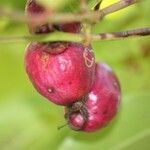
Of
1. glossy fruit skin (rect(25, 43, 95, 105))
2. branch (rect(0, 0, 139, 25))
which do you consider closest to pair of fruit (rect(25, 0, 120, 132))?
glossy fruit skin (rect(25, 43, 95, 105))

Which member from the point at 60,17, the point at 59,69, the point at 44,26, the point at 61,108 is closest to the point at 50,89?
the point at 59,69

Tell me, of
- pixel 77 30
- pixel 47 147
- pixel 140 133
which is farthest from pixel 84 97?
pixel 47 147

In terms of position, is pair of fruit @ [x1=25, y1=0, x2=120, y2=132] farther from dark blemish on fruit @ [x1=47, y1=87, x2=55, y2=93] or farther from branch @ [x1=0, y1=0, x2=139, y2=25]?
branch @ [x1=0, y1=0, x2=139, y2=25]

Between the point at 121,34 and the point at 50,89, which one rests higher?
the point at 121,34

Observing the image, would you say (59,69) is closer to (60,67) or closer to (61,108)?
(60,67)

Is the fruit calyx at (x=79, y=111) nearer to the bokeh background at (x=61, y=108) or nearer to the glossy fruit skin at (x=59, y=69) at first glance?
the glossy fruit skin at (x=59, y=69)
